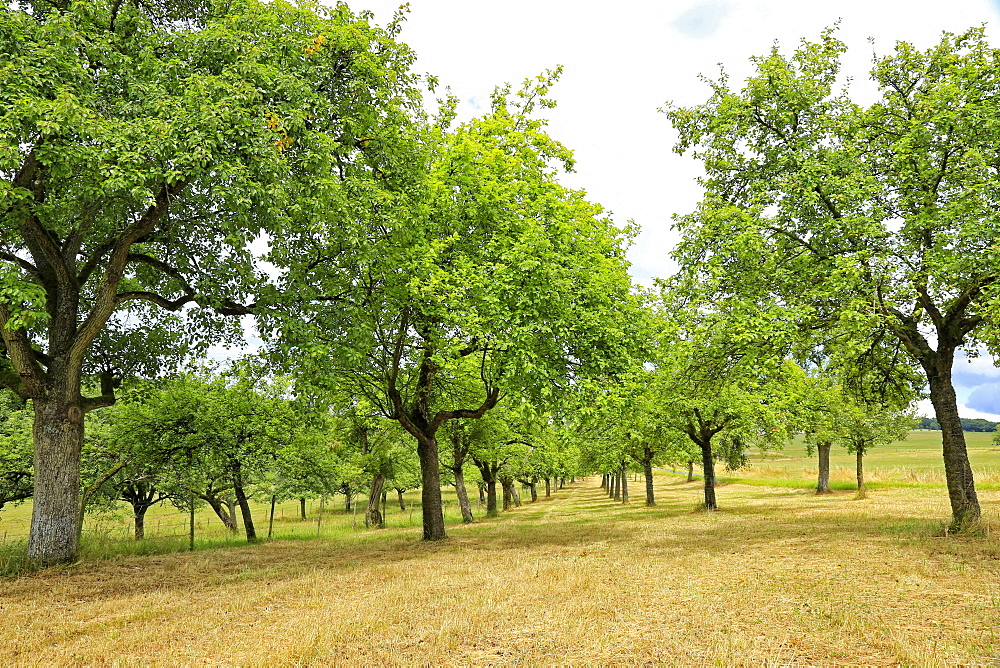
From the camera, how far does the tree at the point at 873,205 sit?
1327 cm

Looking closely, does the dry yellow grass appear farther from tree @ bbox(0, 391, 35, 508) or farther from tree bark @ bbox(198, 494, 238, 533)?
tree @ bbox(0, 391, 35, 508)

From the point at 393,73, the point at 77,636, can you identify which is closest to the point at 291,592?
the point at 77,636

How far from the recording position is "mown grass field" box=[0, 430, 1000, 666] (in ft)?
21.9

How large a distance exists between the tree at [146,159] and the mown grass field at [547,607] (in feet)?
18.6

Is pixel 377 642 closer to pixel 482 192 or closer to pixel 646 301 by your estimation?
pixel 482 192

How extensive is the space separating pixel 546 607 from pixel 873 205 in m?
13.7

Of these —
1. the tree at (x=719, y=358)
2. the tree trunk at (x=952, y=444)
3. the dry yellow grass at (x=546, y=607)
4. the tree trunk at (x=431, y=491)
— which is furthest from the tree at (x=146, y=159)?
the tree trunk at (x=952, y=444)

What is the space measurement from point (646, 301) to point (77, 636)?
18.8 m

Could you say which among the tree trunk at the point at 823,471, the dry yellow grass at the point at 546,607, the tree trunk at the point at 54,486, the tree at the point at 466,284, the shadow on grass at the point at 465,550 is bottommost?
the tree trunk at the point at 823,471

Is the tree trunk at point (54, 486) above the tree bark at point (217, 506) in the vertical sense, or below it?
above

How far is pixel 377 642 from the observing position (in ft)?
23.7

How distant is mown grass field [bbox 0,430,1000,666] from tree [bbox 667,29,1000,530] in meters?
5.56

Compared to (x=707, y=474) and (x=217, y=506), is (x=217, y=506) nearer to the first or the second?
(x=217, y=506)

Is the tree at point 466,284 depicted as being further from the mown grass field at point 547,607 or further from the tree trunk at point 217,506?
the tree trunk at point 217,506
